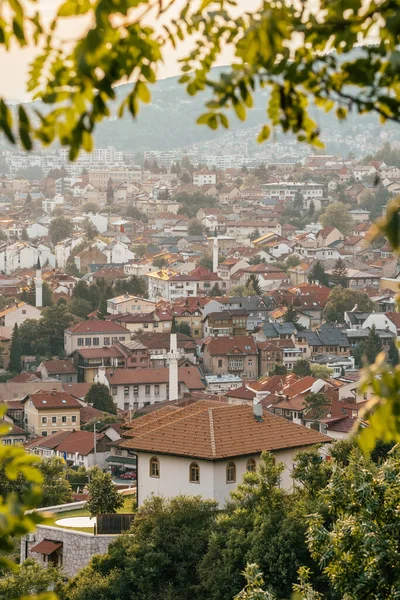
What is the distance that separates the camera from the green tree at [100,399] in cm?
4528

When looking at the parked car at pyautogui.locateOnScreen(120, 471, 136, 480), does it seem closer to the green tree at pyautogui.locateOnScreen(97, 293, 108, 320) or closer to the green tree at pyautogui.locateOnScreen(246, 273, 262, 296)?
the green tree at pyautogui.locateOnScreen(97, 293, 108, 320)

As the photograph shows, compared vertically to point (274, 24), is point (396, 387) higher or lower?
lower

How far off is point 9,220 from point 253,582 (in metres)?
93.6

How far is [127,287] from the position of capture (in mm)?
70875

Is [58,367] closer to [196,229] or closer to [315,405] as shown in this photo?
[315,405]


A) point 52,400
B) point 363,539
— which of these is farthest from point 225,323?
point 363,539

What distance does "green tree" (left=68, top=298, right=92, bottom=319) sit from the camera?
62.3m

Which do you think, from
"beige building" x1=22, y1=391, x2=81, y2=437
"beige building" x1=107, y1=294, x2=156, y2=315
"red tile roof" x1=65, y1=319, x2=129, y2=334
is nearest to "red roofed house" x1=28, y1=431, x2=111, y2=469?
"beige building" x1=22, y1=391, x2=81, y2=437

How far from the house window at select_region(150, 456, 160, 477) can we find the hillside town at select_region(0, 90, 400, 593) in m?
0.03

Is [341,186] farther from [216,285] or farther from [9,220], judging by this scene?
[216,285]

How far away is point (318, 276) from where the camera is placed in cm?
7219

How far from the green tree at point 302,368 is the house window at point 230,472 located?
30203mm

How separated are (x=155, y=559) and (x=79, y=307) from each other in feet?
152

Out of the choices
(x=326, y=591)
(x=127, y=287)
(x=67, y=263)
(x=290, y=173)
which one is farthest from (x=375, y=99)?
(x=290, y=173)
